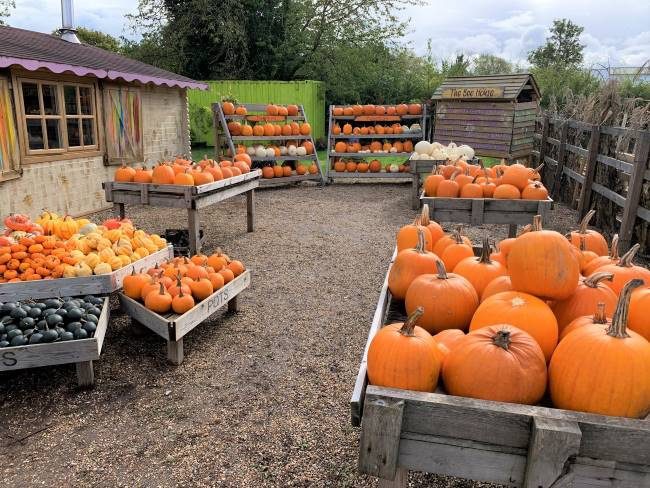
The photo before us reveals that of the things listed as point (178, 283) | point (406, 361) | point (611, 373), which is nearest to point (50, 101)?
point (178, 283)

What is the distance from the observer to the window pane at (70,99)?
8.45m

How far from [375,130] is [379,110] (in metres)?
0.49

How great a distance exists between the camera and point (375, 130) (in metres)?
12.4

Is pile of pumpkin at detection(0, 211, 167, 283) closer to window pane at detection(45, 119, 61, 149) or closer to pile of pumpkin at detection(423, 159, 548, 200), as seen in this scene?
pile of pumpkin at detection(423, 159, 548, 200)

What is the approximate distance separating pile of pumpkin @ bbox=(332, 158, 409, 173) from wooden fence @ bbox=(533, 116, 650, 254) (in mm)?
3179

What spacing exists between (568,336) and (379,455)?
68 centimetres

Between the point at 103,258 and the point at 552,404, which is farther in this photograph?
the point at 103,258

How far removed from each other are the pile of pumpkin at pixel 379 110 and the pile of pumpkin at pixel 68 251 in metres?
8.46

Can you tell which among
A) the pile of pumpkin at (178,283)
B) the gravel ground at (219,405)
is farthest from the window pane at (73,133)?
the pile of pumpkin at (178,283)

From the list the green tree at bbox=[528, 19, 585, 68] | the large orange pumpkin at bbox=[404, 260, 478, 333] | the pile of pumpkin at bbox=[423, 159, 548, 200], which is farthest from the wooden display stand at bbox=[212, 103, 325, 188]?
the green tree at bbox=[528, 19, 585, 68]

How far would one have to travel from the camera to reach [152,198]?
616 cm

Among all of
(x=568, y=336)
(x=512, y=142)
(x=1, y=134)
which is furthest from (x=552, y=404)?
(x=512, y=142)

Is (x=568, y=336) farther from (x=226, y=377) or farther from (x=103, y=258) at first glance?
(x=103, y=258)

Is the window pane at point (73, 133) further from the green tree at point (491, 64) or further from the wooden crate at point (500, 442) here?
the green tree at point (491, 64)
